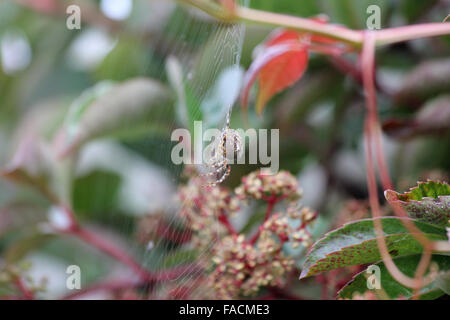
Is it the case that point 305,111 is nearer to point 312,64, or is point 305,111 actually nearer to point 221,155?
point 312,64

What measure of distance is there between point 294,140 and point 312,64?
12cm

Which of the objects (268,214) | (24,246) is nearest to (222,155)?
(268,214)

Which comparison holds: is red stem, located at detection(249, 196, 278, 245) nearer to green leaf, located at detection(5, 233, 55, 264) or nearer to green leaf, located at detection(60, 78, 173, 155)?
green leaf, located at detection(60, 78, 173, 155)

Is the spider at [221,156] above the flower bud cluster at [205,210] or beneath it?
above

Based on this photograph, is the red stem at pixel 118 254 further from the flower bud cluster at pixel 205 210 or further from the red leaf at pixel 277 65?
the red leaf at pixel 277 65

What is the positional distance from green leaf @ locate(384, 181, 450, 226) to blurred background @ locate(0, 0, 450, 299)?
0.13 metres

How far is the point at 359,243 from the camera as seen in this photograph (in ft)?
1.22

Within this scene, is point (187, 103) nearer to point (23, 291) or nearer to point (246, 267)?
point (246, 267)

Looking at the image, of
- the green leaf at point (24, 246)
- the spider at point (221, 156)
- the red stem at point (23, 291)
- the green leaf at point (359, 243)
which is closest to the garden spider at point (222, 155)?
the spider at point (221, 156)

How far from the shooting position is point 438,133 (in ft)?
2.04

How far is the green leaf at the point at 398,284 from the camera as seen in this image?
1.24 ft

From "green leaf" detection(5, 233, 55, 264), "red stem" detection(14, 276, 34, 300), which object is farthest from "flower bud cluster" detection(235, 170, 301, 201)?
"green leaf" detection(5, 233, 55, 264)

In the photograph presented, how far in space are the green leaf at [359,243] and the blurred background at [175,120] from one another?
12 cm

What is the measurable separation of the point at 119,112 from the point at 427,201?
0.43 m
